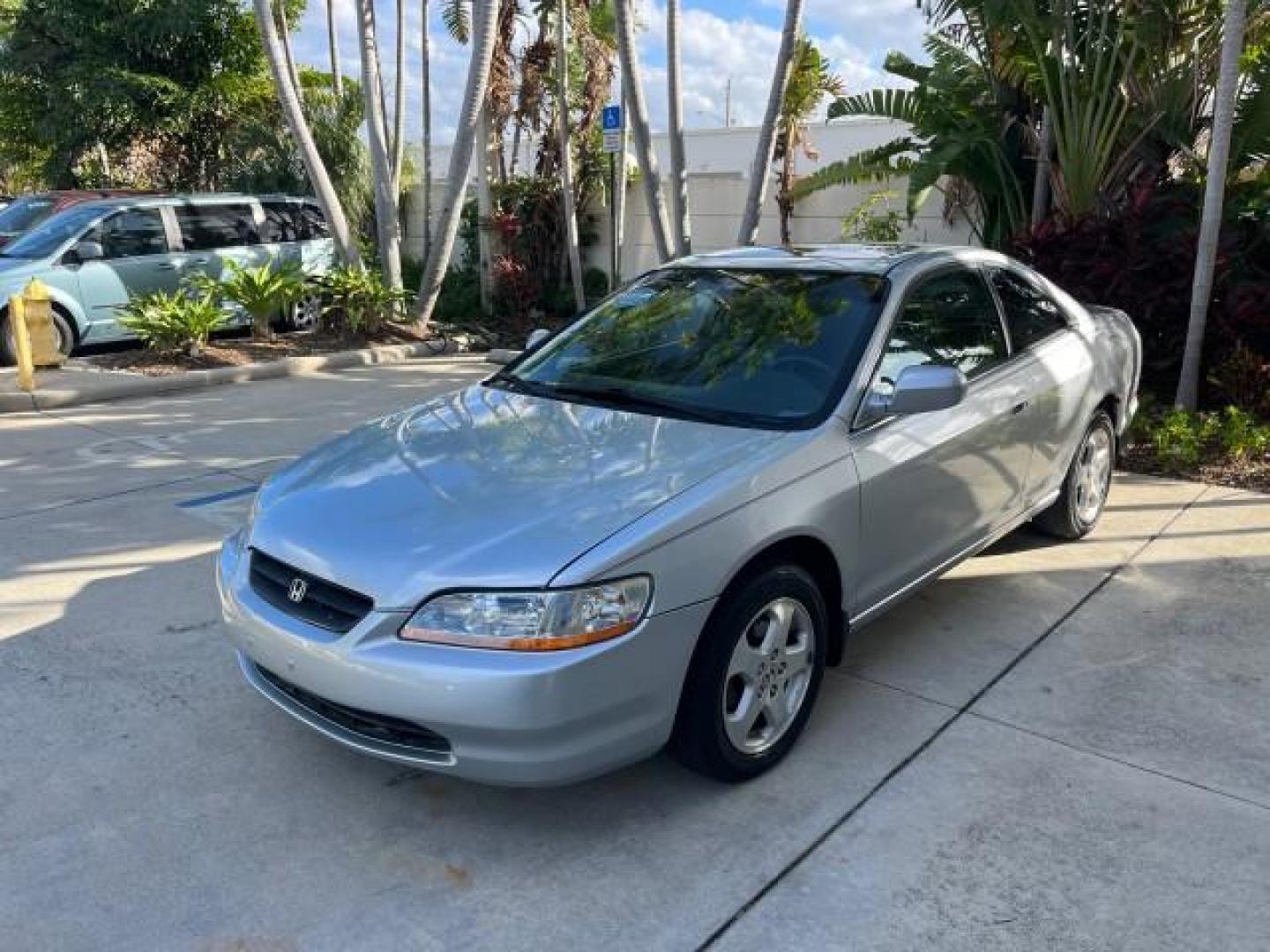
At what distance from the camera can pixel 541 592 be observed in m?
2.85

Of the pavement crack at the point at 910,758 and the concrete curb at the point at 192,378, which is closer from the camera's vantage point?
the pavement crack at the point at 910,758

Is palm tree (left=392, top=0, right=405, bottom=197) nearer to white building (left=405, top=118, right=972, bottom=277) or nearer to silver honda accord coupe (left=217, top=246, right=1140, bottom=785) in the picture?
white building (left=405, top=118, right=972, bottom=277)

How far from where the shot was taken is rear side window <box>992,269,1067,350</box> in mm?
4836

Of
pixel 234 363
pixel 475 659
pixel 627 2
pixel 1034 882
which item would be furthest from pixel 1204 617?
pixel 234 363

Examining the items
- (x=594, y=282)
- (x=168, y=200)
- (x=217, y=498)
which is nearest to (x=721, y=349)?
(x=217, y=498)

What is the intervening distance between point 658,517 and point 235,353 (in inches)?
367

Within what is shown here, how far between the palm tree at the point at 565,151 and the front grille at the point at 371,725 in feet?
33.7

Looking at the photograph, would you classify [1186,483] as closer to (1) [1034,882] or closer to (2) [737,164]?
(1) [1034,882]

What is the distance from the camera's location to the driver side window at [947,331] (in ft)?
13.2

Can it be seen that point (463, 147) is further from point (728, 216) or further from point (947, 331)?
point (947, 331)

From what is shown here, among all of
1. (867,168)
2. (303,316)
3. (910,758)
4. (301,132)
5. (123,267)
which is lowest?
(910,758)

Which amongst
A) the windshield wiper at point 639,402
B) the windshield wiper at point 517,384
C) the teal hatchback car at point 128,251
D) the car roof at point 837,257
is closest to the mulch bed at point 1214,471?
the car roof at point 837,257

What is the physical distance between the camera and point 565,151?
13094 mm

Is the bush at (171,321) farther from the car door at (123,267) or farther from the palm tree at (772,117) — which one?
the palm tree at (772,117)
